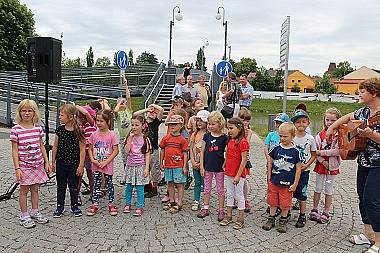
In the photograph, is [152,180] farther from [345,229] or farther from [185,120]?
[345,229]

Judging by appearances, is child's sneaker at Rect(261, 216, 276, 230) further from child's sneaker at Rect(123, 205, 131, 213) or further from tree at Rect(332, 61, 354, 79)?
tree at Rect(332, 61, 354, 79)

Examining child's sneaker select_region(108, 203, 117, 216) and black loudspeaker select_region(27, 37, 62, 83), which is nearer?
child's sneaker select_region(108, 203, 117, 216)

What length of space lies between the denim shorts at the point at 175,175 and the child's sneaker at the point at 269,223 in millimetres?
1373

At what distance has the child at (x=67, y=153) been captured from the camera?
18.2ft

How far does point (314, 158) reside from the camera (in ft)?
17.8

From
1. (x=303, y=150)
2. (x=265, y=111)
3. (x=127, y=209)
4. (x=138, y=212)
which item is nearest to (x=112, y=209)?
(x=127, y=209)

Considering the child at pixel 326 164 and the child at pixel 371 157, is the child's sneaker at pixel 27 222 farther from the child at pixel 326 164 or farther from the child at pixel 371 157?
the child at pixel 371 157

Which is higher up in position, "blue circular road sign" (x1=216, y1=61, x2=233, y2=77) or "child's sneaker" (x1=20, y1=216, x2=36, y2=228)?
"blue circular road sign" (x1=216, y1=61, x2=233, y2=77)

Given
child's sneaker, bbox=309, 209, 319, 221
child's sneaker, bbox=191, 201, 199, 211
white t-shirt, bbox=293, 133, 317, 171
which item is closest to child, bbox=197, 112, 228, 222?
child's sneaker, bbox=191, 201, 199, 211

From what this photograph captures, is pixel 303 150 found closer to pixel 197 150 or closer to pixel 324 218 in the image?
pixel 324 218

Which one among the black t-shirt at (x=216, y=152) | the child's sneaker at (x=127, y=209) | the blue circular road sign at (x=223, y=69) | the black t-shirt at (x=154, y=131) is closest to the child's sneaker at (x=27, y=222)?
the child's sneaker at (x=127, y=209)

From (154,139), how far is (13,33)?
34585mm

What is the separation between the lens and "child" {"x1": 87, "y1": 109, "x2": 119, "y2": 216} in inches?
227

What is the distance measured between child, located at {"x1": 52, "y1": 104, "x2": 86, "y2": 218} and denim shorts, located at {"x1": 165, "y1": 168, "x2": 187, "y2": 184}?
127cm
